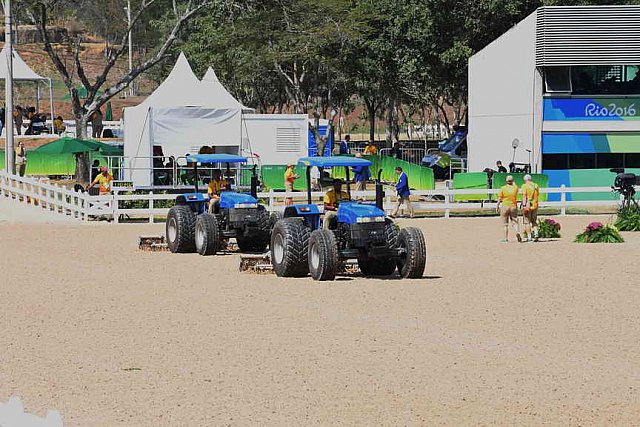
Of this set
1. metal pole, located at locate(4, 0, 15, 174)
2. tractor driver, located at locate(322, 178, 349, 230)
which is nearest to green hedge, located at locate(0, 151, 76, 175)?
metal pole, located at locate(4, 0, 15, 174)

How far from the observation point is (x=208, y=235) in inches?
917

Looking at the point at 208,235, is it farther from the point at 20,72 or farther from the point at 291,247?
the point at 20,72

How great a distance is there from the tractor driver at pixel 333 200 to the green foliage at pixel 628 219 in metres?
12.2

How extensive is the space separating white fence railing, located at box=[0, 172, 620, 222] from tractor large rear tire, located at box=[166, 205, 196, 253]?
839 centimetres

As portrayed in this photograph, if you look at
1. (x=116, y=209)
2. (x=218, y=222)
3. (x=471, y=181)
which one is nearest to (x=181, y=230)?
(x=218, y=222)

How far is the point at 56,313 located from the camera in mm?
15430

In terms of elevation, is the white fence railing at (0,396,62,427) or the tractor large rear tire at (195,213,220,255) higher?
the white fence railing at (0,396,62,427)

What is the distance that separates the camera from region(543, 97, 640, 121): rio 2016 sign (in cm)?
3931

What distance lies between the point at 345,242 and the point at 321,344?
6.30m

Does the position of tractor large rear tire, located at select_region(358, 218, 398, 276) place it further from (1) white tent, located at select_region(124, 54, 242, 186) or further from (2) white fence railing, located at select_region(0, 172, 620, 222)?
(1) white tent, located at select_region(124, 54, 242, 186)

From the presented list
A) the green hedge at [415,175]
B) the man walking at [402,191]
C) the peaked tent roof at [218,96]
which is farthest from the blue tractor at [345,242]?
the peaked tent roof at [218,96]

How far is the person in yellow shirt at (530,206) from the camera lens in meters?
26.5

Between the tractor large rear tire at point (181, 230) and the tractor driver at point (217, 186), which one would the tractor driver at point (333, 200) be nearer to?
the tractor large rear tire at point (181, 230)

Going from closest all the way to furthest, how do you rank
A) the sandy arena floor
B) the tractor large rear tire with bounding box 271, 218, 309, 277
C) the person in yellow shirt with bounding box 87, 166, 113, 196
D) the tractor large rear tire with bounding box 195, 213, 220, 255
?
the sandy arena floor < the tractor large rear tire with bounding box 271, 218, 309, 277 < the tractor large rear tire with bounding box 195, 213, 220, 255 < the person in yellow shirt with bounding box 87, 166, 113, 196
